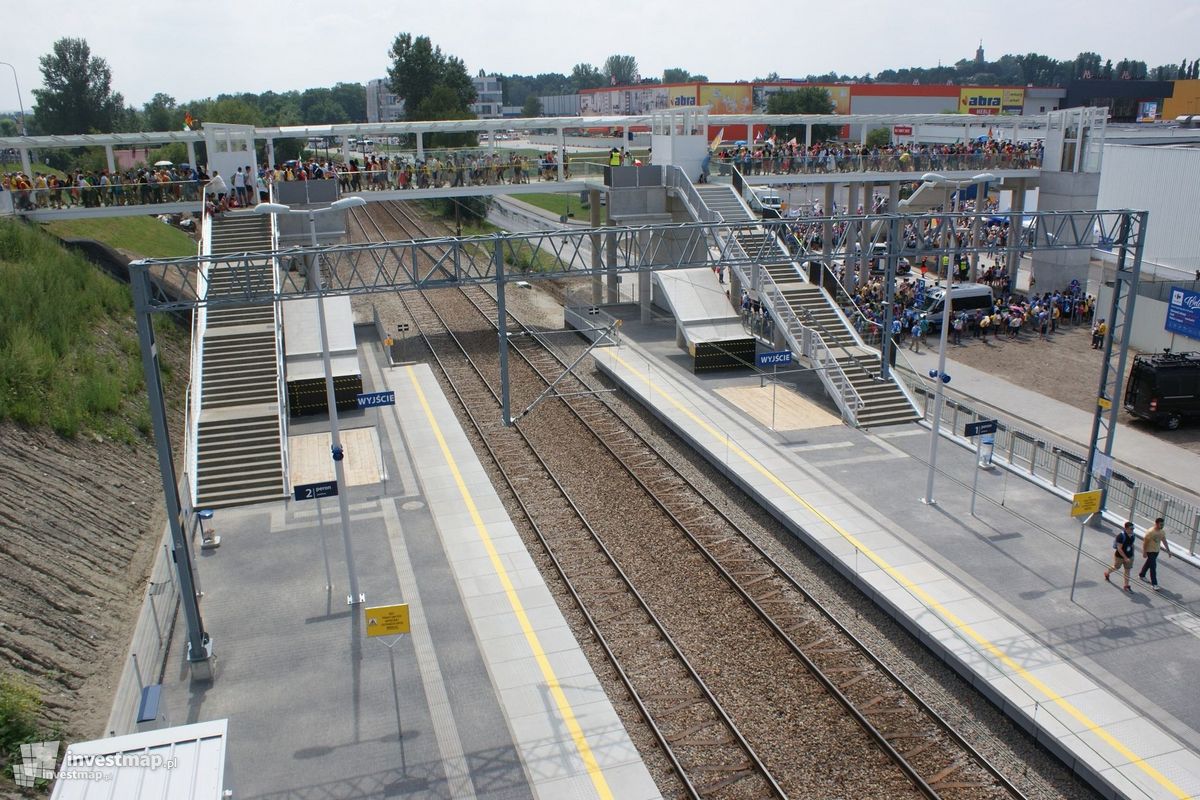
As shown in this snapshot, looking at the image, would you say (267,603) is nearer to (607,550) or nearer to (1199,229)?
(607,550)

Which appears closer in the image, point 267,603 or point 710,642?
point 710,642

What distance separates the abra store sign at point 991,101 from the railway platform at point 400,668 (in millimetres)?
101735

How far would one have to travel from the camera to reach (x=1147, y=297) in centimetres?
3106

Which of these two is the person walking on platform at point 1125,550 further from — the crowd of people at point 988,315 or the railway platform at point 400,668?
the crowd of people at point 988,315

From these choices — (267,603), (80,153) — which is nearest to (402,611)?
(267,603)

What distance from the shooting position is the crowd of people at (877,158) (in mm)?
36438

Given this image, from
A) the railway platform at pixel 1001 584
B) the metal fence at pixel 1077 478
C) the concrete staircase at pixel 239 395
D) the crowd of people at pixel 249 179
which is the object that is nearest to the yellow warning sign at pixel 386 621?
the railway platform at pixel 1001 584

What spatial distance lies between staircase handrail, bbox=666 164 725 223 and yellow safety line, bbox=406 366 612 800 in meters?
13.4

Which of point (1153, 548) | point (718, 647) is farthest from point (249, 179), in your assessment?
point (1153, 548)

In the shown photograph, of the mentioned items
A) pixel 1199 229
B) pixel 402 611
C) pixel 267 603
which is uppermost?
pixel 1199 229

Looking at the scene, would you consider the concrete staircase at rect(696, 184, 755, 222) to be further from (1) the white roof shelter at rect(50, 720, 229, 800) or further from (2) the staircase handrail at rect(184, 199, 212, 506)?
(1) the white roof shelter at rect(50, 720, 229, 800)

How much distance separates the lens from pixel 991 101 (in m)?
107

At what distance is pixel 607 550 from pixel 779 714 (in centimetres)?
569

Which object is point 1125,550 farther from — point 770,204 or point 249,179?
point 770,204
